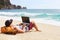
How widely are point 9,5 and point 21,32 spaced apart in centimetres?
6327

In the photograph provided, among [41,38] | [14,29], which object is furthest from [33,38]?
[14,29]

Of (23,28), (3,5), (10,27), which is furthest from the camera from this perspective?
(3,5)

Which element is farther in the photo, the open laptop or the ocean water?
the ocean water

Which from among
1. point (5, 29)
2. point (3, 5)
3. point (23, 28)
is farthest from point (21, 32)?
point (3, 5)

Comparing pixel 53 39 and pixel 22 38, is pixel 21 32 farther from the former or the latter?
pixel 53 39

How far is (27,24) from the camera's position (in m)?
7.65

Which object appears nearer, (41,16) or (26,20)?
(26,20)

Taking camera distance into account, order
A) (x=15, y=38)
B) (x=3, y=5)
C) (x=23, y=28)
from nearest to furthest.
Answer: (x=15, y=38)
(x=23, y=28)
(x=3, y=5)

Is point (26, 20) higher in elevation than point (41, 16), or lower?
higher

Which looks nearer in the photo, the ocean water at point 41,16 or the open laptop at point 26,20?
the open laptop at point 26,20

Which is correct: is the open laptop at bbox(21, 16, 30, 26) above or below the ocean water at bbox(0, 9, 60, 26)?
above

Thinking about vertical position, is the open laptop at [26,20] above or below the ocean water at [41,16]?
above

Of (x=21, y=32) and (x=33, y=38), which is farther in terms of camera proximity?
(x=21, y=32)

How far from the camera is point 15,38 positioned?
6395 millimetres
